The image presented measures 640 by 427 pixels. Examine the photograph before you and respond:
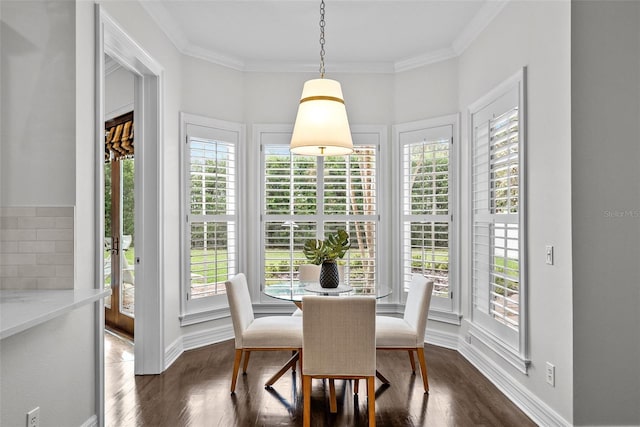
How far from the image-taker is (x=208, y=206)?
14.4 feet

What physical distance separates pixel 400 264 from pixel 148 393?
2.66 meters

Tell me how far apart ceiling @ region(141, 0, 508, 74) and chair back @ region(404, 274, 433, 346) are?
83.6 inches

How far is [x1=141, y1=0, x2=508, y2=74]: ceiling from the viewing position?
3.52 metres

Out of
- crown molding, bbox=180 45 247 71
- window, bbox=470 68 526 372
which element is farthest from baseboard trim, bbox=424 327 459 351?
crown molding, bbox=180 45 247 71

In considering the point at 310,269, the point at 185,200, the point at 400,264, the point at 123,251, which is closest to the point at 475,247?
the point at 400,264

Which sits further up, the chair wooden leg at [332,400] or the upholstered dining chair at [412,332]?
the upholstered dining chair at [412,332]

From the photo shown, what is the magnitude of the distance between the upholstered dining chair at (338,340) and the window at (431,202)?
201 centimetres

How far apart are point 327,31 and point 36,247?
2.87 meters

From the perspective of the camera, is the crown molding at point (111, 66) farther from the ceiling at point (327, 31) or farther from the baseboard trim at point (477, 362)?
the baseboard trim at point (477, 362)

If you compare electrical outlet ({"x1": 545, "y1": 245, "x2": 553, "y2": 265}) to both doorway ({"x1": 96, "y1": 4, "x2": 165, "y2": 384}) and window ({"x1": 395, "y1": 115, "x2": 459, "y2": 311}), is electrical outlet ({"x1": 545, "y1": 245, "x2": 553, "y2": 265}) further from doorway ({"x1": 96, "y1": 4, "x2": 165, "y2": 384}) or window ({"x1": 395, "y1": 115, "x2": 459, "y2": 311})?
doorway ({"x1": 96, "y1": 4, "x2": 165, "y2": 384})

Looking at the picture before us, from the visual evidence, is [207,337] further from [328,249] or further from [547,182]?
[547,182]

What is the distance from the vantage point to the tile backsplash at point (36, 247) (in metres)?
2.27

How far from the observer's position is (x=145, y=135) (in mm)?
3635

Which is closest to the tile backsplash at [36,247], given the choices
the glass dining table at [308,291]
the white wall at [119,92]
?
the glass dining table at [308,291]
